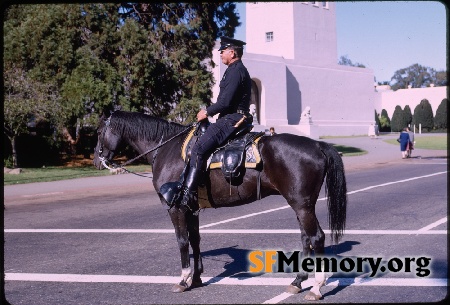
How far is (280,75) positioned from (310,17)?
8.91 metres

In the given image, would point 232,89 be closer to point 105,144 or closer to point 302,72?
point 105,144

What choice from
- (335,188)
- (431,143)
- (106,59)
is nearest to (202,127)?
(335,188)

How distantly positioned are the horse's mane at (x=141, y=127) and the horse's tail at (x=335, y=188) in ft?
6.64

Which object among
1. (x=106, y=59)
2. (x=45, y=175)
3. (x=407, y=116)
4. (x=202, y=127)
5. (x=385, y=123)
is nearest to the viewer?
(x=202, y=127)

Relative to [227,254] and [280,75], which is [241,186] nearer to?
[227,254]

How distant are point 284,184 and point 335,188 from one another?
651mm

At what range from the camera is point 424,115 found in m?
72.2

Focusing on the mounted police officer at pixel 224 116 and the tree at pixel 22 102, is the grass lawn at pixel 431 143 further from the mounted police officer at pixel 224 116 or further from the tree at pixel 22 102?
the mounted police officer at pixel 224 116

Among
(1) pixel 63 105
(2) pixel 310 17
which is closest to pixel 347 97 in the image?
(2) pixel 310 17

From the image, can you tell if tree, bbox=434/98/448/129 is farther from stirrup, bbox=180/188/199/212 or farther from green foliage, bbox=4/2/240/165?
stirrup, bbox=180/188/199/212

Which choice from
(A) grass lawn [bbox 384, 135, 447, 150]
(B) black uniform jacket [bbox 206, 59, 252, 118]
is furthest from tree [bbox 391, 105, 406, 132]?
(B) black uniform jacket [bbox 206, 59, 252, 118]

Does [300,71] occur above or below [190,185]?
above

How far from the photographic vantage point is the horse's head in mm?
7422

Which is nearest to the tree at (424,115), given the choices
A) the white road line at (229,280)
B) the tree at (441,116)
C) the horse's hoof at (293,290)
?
the tree at (441,116)
